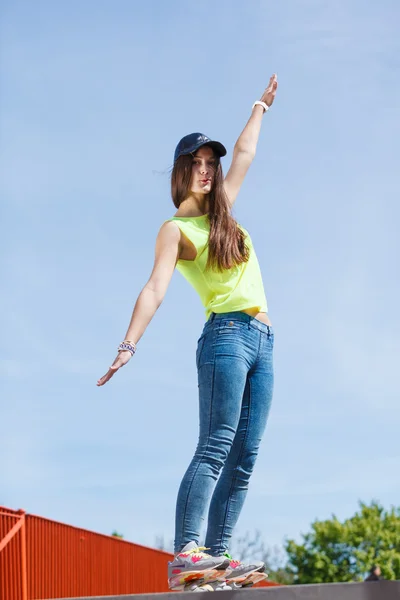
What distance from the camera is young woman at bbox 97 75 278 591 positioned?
3357 millimetres

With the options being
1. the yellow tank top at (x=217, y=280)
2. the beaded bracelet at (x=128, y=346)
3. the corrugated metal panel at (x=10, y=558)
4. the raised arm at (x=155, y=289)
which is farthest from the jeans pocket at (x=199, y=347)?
the corrugated metal panel at (x=10, y=558)

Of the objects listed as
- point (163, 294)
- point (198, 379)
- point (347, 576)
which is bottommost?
point (198, 379)

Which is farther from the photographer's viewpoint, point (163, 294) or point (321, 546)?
point (321, 546)

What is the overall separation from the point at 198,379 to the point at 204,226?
68cm

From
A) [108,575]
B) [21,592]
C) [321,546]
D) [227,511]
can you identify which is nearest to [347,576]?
[321,546]

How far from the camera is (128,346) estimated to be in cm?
337

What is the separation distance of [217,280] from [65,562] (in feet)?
22.0

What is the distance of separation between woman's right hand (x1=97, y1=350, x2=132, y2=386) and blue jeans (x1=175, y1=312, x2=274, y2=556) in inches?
14.5

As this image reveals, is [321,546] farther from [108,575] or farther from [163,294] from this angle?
[163,294]

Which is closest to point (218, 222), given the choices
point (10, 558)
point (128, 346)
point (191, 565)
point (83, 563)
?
point (128, 346)

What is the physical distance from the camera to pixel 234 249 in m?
3.67

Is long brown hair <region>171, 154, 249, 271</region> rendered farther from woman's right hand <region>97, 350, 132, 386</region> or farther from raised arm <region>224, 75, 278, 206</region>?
woman's right hand <region>97, 350, 132, 386</region>

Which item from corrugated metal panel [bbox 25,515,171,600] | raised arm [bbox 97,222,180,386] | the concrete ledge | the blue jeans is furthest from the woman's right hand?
corrugated metal panel [bbox 25,515,171,600]

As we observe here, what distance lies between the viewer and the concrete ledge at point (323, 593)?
2.70 meters
